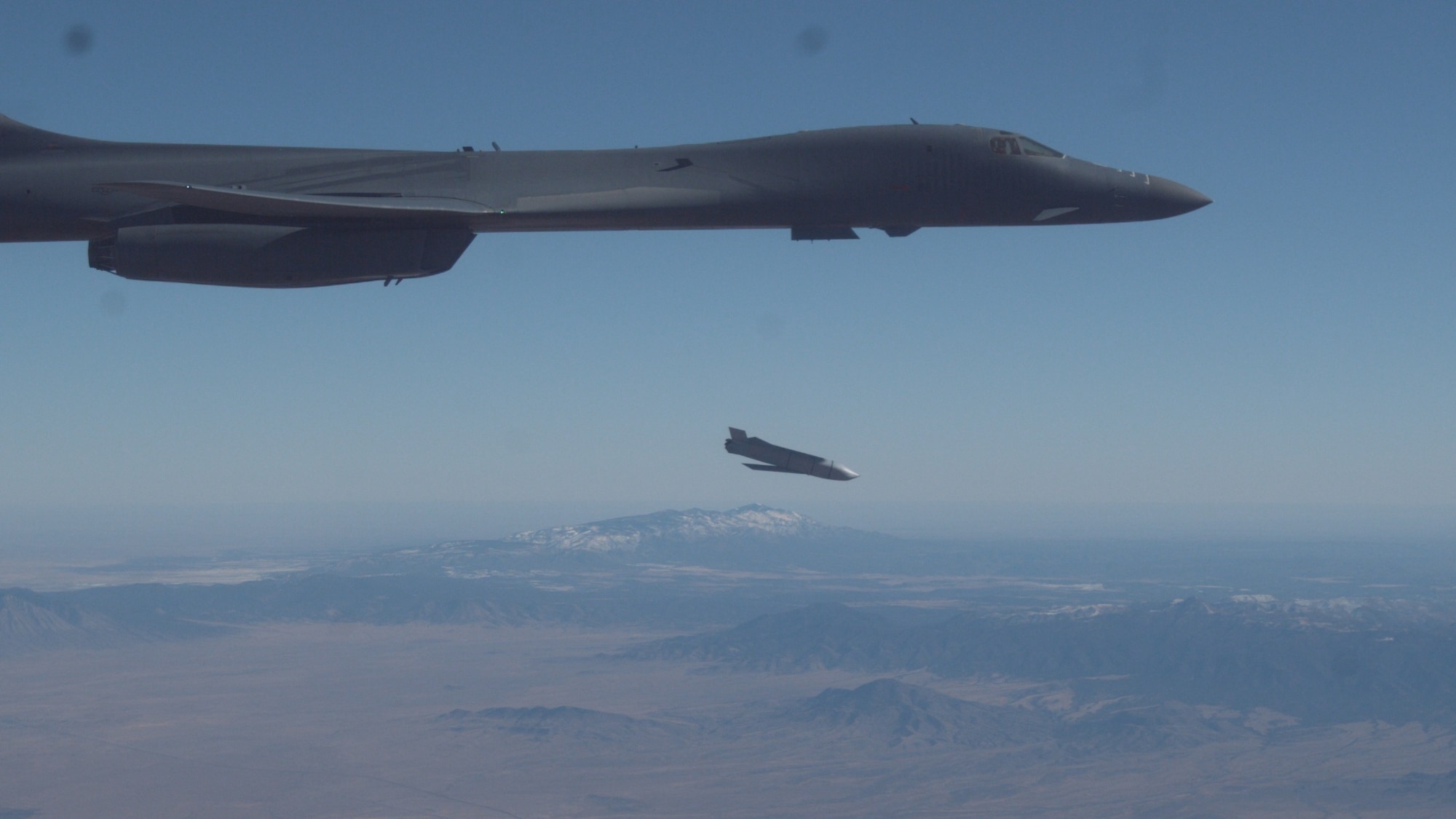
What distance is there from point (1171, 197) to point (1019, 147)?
15.2 feet

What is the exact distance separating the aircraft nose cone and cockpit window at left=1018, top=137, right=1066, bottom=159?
2.81m

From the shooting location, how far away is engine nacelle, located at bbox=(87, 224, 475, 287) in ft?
88.2

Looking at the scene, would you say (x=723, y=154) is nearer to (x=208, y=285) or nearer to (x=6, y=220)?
(x=208, y=285)

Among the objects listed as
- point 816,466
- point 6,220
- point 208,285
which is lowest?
point 816,466

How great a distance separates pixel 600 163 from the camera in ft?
94.4

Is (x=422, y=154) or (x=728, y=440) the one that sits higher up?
(x=422, y=154)

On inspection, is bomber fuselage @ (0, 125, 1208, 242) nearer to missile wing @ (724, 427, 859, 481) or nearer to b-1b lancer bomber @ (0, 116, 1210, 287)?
b-1b lancer bomber @ (0, 116, 1210, 287)

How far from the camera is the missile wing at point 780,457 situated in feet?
125

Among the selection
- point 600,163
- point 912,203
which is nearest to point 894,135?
point 912,203

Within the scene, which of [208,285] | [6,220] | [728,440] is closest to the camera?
[208,285]

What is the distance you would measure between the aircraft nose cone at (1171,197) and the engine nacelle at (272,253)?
2018 centimetres

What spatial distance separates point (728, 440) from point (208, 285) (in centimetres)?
1835

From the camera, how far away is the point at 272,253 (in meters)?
27.0

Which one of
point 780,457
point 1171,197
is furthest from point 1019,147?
point 780,457
